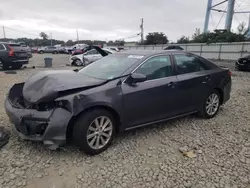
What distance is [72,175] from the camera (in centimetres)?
270

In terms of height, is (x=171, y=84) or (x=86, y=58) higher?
(x=171, y=84)

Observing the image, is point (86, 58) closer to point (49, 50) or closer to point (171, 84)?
point (171, 84)

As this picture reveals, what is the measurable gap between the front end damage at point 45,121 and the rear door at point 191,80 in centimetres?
213

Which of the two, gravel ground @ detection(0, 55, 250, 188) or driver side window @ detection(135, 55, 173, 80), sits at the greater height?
driver side window @ detection(135, 55, 173, 80)

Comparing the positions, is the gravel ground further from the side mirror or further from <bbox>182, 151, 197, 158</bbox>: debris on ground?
the side mirror

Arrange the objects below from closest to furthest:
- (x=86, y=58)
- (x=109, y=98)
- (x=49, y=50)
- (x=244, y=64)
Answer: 1. (x=109, y=98)
2. (x=244, y=64)
3. (x=86, y=58)
4. (x=49, y=50)

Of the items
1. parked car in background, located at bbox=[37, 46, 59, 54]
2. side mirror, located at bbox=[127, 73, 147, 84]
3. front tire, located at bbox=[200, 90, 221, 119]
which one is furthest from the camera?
parked car in background, located at bbox=[37, 46, 59, 54]

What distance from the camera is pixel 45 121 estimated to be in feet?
9.28

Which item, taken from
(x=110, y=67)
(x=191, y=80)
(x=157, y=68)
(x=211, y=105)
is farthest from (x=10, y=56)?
(x=211, y=105)

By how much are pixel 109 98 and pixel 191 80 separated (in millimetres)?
1840

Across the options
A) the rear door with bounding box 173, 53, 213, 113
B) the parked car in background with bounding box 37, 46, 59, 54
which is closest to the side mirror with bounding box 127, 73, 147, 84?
the rear door with bounding box 173, 53, 213, 113

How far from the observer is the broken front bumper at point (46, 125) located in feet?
9.23

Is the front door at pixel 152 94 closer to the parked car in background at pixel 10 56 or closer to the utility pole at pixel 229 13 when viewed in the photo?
the parked car in background at pixel 10 56

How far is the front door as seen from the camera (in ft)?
11.0
